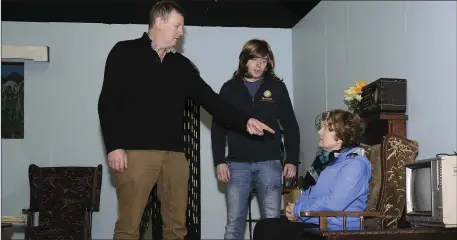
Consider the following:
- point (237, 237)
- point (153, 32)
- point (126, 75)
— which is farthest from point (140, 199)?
point (237, 237)

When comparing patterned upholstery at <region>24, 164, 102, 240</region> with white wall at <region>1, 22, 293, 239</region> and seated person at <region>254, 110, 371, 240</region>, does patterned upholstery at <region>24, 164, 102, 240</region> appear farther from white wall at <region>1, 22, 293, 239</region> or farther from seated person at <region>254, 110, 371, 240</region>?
seated person at <region>254, 110, 371, 240</region>

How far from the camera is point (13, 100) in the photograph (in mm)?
6520

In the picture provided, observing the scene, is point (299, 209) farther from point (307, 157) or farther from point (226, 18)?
point (226, 18)

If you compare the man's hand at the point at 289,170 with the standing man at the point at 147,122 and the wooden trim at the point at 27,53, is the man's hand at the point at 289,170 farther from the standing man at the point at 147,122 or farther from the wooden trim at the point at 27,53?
the wooden trim at the point at 27,53

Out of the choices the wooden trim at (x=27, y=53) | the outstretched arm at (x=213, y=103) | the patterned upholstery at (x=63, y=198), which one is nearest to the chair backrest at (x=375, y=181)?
the outstretched arm at (x=213, y=103)

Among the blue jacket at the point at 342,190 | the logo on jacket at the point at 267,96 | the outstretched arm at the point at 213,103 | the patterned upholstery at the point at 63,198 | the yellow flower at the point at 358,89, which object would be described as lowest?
the patterned upholstery at the point at 63,198

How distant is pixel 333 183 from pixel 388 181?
393 mm

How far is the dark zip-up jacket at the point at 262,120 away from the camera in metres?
4.16

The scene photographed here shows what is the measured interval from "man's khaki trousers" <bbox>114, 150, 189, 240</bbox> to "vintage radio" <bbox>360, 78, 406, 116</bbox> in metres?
1.35

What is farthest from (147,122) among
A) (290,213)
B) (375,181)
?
(375,181)

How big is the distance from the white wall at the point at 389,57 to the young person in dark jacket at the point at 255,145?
0.72m

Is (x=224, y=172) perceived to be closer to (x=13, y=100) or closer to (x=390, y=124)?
(x=390, y=124)

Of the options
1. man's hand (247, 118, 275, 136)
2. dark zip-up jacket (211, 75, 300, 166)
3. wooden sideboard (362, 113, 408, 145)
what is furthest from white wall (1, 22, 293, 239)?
man's hand (247, 118, 275, 136)

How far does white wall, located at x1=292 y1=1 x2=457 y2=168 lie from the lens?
11.2 feet
